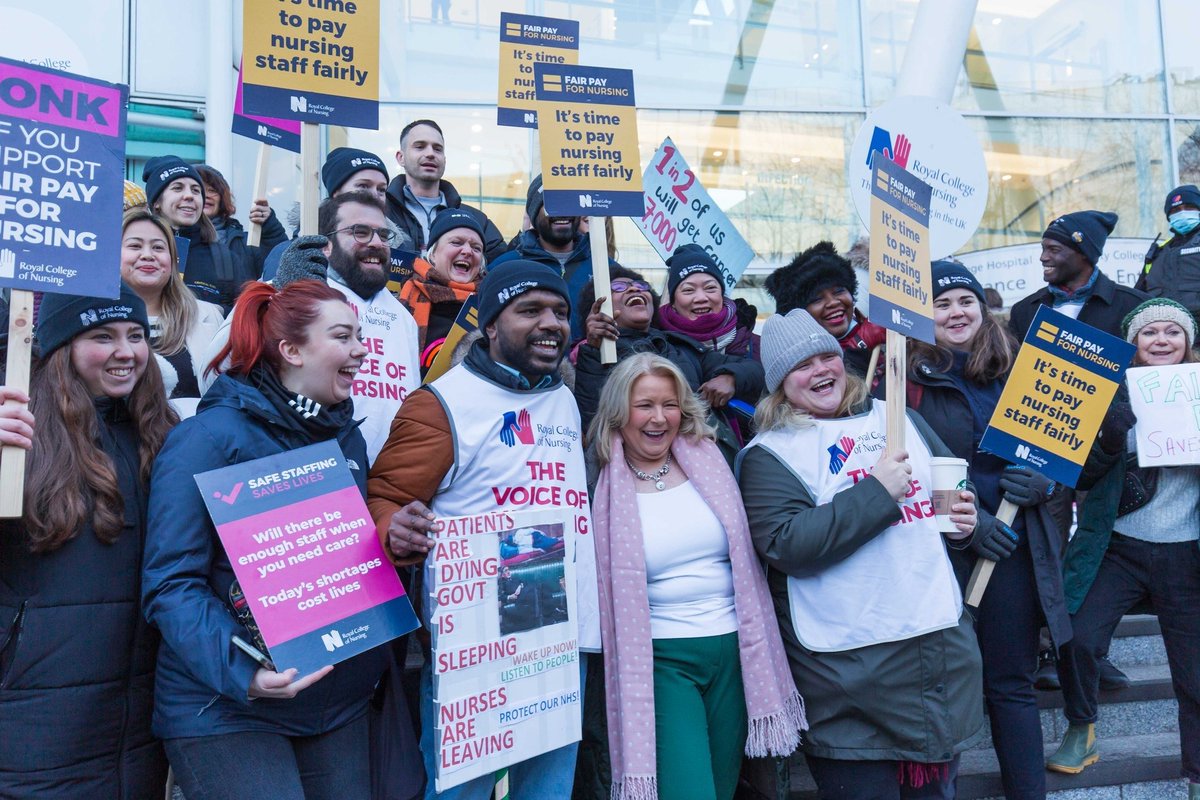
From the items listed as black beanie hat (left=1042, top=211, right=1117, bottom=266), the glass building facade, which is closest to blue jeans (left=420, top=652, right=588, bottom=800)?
black beanie hat (left=1042, top=211, right=1117, bottom=266)

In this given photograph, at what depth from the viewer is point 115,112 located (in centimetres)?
268

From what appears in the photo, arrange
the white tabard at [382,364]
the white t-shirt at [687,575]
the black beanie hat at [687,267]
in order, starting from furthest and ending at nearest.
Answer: the black beanie hat at [687,267] → the white tabard at [382,364] → the white t-shirt at [687,575]

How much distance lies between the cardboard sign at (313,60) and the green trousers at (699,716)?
259 cm

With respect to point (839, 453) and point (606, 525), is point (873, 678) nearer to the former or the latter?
point (839, 453)

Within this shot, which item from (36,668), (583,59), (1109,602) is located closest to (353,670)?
(36,668)

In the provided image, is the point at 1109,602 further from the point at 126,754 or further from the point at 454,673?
the point at 126,754

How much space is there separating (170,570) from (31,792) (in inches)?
25.2

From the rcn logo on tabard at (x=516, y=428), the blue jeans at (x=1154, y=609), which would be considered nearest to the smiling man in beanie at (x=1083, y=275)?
the blue jeans at (x=1154, y=609)

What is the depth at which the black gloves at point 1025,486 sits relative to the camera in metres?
3.77

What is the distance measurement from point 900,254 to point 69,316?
109 inches

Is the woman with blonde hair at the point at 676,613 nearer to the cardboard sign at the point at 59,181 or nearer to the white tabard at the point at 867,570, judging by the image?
the white tabard at the point at 867,570

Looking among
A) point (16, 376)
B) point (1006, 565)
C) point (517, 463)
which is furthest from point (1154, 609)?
point (16, 376)

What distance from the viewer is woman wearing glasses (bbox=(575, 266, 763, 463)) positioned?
400 cm

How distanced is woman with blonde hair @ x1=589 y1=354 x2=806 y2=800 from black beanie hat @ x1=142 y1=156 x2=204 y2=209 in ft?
9.84
